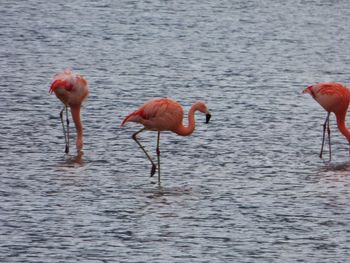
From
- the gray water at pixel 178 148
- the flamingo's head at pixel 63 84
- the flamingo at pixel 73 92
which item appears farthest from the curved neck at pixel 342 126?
the flamingo's head at pixel 63 84

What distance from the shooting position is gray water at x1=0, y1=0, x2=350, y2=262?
8.76 meters

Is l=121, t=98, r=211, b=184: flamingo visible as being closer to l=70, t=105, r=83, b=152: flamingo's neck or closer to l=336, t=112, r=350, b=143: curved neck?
l=70, t=105, r=83, b=152: flamingo's neck

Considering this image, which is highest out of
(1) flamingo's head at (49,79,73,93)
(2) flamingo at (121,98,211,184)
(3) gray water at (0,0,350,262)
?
(1) flamingo's head at (49,79,73,93)

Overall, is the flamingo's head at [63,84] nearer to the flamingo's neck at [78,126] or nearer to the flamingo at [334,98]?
the flamingo's neck at [78,126]

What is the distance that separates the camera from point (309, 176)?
10695 mm

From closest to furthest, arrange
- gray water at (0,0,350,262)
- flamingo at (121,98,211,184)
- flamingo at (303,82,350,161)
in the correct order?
gray water at (0,0,350,262) → flamingo at (121,98,211,184) → flamingo at (303,82,350,161)

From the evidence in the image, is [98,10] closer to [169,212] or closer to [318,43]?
[318,43]

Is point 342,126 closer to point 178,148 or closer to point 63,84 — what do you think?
point 178,148

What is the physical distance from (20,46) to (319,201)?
8.62 m

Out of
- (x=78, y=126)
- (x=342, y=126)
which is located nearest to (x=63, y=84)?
(x=78, y=126)

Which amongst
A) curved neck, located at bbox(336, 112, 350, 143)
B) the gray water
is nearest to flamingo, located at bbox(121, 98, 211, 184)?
the gray water

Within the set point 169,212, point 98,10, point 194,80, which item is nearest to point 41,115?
point 194,80

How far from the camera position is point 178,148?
11.8 m

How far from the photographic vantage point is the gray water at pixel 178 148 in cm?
876
